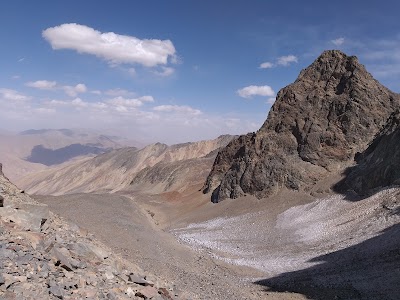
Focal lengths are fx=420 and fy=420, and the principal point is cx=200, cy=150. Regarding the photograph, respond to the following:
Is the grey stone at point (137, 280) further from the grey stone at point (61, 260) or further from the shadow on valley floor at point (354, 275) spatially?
the shadow on valley floor at point (354, 275)

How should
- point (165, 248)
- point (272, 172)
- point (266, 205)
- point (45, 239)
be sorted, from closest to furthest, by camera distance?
1. point (45, 239)
2. point (165, 248)
3. point (266, 205)
4. point (272, 172)

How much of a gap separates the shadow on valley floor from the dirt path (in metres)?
1.43

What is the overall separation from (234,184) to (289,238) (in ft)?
Result: 72.7

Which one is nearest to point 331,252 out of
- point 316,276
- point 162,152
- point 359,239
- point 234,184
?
point 359,239

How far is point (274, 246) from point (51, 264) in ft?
85.7

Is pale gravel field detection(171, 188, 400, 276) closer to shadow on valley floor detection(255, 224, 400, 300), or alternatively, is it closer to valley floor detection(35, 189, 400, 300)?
valley floor detection(35, 189, 400, 300)

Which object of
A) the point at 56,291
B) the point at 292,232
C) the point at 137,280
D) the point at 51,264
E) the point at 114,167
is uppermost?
the point at 51,264

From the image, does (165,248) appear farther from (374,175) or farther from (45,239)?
(374,175)

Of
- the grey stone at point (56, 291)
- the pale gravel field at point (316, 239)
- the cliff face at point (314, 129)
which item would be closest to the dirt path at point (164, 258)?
the pale gravel field at point (316, 239)

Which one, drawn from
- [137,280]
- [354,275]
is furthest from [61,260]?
[354,275]

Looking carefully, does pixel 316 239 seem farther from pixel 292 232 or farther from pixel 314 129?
pixel 314 129

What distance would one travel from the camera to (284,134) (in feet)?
184

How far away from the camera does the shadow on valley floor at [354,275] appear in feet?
60.9

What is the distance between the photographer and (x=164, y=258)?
866 inches
